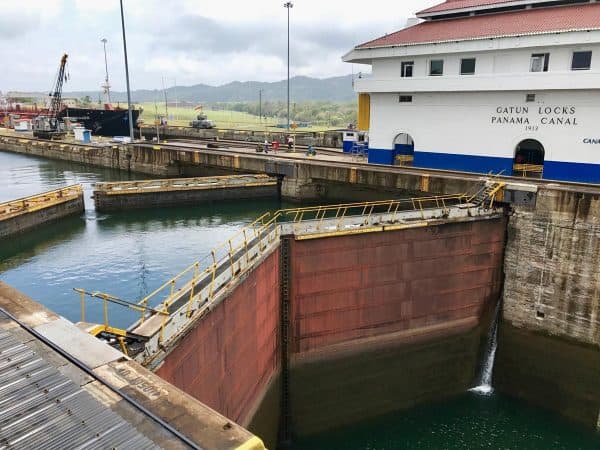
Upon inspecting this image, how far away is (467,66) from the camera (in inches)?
1058

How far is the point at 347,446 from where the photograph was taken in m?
16.9

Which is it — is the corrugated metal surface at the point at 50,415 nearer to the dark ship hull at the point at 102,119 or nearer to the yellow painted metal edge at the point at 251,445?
the yellow painted metal edge at the point at 251,445

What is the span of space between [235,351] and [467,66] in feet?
71.9

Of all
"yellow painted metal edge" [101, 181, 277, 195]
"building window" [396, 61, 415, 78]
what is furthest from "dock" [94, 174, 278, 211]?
"building window" [396, 61, 415, 78]

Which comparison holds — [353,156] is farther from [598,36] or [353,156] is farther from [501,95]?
[598,36]

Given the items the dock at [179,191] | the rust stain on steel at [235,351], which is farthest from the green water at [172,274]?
the rust stain on steel at [235,351]

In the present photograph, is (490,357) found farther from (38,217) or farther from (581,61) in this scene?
(38,217)

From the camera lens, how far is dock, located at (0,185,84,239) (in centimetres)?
2873

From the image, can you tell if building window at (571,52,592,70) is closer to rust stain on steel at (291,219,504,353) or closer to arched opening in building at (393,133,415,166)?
rust stain on steel at (291,219,504,353)

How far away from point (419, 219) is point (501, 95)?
10.6 meters

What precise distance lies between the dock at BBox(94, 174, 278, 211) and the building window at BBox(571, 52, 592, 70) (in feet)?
73.8

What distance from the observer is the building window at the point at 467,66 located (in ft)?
87.4

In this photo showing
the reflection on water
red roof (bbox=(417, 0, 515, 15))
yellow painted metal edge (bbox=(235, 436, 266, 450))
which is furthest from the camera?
red roof (bbox=(417, 0, 515, 15))

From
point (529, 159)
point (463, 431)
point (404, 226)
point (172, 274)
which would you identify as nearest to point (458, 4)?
point (529, 159)
